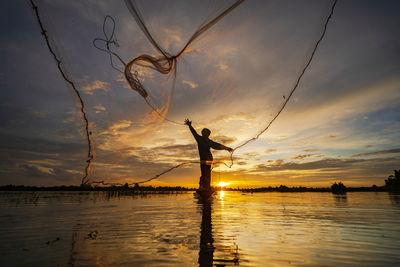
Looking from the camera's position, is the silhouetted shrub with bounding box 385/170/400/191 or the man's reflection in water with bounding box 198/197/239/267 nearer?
the man's reflection in water with bounding box 198/197/239/267

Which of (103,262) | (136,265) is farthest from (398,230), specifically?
(103,262)

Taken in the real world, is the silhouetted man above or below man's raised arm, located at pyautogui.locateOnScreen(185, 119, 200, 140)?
below

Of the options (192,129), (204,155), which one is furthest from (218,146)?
(192,129)

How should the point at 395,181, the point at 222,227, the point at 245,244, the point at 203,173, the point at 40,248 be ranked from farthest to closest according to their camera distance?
the point at 395,181 < the point at 203,173 < the point at 222,227 < the point at 245,244 < the point at 40,248

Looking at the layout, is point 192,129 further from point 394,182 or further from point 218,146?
point 394,182

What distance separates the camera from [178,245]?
5.32 metres

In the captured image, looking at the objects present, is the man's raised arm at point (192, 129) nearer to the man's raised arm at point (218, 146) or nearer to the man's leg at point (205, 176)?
the man's raised arm at point (218, 146)

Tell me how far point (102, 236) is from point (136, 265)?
2.91 m

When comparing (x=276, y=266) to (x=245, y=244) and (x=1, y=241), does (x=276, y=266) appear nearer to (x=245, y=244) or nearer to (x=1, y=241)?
(x=245, y=244)

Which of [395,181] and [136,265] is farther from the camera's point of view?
[395,181]

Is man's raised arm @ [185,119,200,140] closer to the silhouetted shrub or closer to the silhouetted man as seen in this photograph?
the silhouetted man

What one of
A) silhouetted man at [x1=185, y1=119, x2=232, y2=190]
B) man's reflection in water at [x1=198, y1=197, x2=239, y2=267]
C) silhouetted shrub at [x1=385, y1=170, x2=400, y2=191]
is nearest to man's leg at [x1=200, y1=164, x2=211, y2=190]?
silhouetted man at [x1=185, y1=119, x2=232, y2=190]

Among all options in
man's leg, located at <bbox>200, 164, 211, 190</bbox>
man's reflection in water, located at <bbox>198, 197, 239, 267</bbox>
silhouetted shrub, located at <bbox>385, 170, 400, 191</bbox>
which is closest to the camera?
man's reflection in water, located at <bbox>198, 197, 239, 267</bbox>

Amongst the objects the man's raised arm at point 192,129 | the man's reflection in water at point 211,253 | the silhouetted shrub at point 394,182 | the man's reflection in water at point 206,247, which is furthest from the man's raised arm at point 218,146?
the silhouetted shrub at point 394,182
